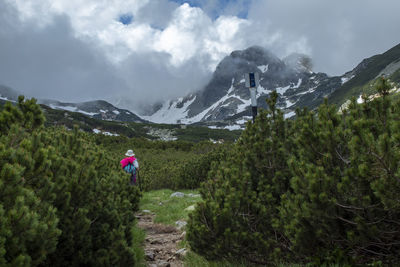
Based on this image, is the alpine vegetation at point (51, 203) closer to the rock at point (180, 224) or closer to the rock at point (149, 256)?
the rock at point (149, 256)

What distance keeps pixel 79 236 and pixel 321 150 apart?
3651 mm

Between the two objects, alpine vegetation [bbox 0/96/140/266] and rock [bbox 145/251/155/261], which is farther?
rock [bbox 145/251/155/261]

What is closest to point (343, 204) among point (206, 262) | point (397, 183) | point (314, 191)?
point (314, 191)

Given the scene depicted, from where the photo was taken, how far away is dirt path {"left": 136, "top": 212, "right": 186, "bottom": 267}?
236 inches

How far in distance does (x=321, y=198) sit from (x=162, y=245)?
494cm

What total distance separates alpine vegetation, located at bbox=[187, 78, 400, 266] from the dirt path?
1271 mm

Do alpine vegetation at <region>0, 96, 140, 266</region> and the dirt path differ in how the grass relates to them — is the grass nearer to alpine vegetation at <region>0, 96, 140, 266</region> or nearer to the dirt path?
the dirt path

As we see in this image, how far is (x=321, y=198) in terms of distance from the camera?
11.1ft

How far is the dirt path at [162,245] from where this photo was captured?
6.00 meters

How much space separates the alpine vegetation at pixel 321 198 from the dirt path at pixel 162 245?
1.27m

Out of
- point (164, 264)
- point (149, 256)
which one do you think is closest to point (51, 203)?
point (164, 264)

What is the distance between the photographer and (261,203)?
16.1 feet

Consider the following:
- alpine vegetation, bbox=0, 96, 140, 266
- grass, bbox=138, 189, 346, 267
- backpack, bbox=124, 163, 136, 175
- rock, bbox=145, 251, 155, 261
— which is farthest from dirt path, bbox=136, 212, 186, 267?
backpack, bbox=124, 163, 136, 175

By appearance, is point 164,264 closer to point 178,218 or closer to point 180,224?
point 180,224
